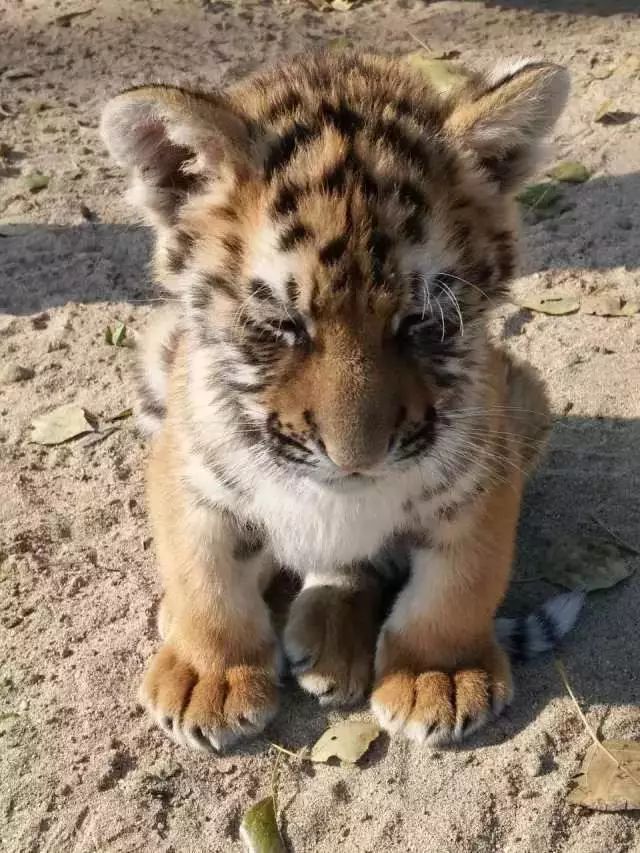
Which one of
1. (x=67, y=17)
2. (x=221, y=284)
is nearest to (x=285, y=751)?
(x=221, y=284)

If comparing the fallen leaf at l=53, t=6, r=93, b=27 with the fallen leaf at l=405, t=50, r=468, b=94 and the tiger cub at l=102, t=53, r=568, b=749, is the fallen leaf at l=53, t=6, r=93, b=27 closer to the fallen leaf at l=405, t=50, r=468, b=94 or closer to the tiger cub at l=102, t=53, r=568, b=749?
the fallen leaf at l=405, t=50, r=468, b=94

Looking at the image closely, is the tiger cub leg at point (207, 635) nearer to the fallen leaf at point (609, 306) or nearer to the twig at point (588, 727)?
the twig at point (588, 727)

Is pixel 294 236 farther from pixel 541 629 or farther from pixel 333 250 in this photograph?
pixel 541 629

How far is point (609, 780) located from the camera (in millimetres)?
2379

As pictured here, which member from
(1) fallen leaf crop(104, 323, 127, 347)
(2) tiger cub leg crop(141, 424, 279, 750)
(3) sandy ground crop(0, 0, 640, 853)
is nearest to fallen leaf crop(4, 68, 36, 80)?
(3) sandy ground crop(0, 0, 640, 853)

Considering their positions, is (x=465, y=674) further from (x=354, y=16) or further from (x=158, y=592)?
(x=354, y=16)

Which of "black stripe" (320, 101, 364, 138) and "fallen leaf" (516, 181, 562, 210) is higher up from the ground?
"black stripe" (320, 101, 364, 138)

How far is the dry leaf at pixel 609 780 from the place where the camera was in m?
2.34

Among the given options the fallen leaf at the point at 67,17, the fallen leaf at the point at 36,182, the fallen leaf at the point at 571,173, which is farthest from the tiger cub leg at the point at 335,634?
the fallen leaf at the point at 67,17

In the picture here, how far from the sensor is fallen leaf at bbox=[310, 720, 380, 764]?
2504mm

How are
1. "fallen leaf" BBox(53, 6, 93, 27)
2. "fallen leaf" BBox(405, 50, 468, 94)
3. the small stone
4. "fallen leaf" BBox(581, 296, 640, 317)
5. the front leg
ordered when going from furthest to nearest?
"fallen leaf" BBox(53, 6, 93, 27)
"fallen leaf" BBox(405, 50, 468, 94)
"fallen leaf" BBox(581, 296, 640, 317)
the small stone
the front leg

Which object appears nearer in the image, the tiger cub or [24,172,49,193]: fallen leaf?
the tiger cub

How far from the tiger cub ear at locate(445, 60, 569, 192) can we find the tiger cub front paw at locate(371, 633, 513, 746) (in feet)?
3.85

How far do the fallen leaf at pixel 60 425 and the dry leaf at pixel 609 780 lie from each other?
193 centimetres
